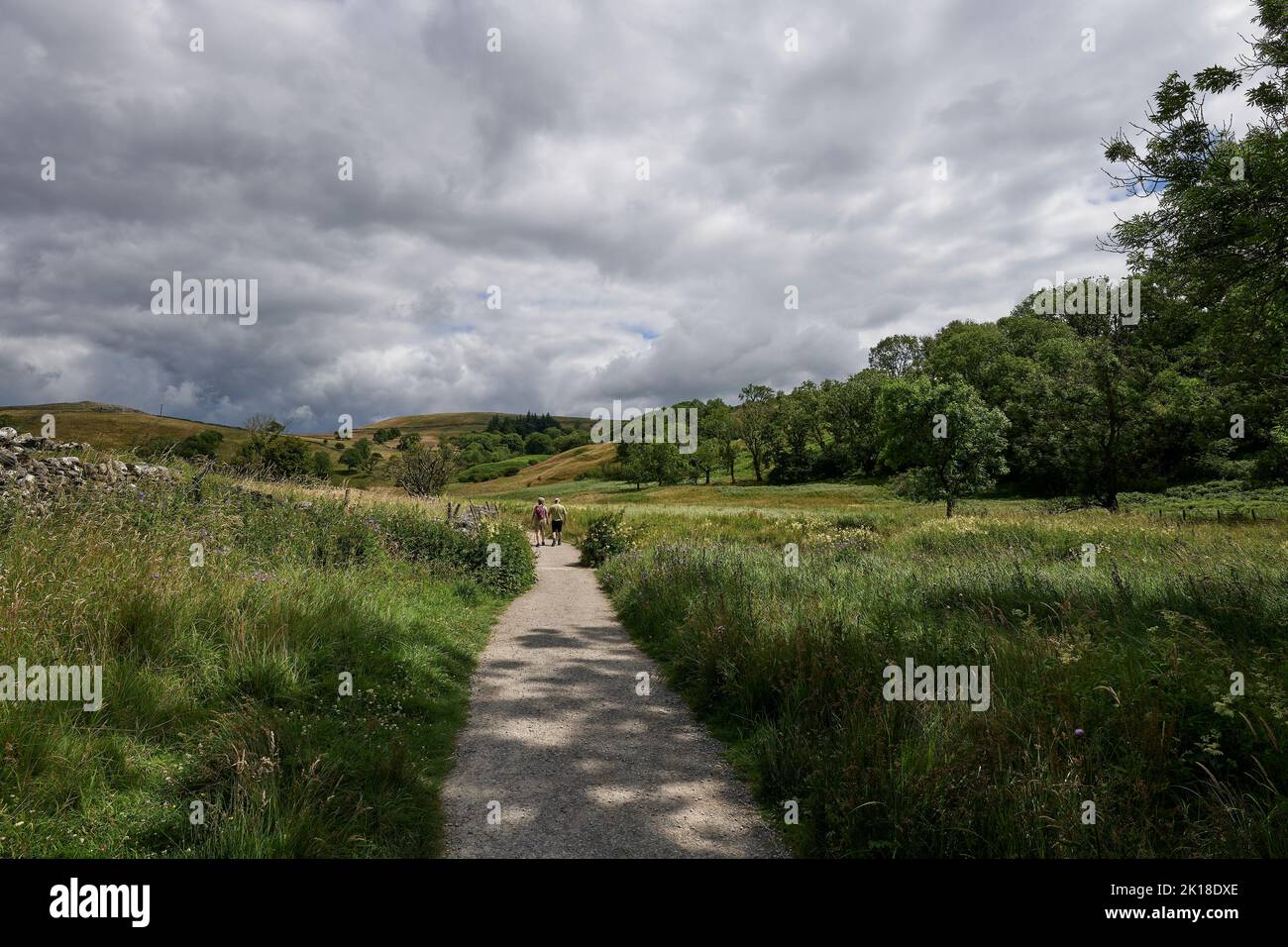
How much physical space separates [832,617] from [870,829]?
351 cm

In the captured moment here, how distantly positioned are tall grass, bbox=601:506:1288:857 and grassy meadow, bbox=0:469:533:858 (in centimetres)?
256

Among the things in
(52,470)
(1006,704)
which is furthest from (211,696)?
(52,470)

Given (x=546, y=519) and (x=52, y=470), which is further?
(x=546, y=519)

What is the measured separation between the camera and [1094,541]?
50.1ft

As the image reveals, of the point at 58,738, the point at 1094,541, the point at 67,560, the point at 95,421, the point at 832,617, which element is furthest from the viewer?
the point at 95,421

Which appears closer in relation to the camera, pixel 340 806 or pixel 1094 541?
pixel 340 806

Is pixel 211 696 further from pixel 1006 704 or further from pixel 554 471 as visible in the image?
Answer: pixel 554 471

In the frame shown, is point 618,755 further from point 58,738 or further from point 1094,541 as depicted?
point 1094,541

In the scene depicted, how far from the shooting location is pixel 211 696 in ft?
14.9

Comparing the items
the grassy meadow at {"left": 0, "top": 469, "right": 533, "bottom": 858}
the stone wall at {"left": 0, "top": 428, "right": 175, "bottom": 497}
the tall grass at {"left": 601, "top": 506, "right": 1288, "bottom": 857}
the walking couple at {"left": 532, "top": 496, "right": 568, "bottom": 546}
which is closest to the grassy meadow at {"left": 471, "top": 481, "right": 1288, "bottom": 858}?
the tall grass at {"left": 601, "top": 506, "right": 1288, "bottom": 857}

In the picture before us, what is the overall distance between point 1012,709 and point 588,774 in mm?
3241

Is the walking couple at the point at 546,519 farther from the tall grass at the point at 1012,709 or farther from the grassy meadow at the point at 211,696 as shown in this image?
the grassy meadow at the point at 211,696

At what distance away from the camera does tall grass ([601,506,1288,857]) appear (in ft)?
10.8
